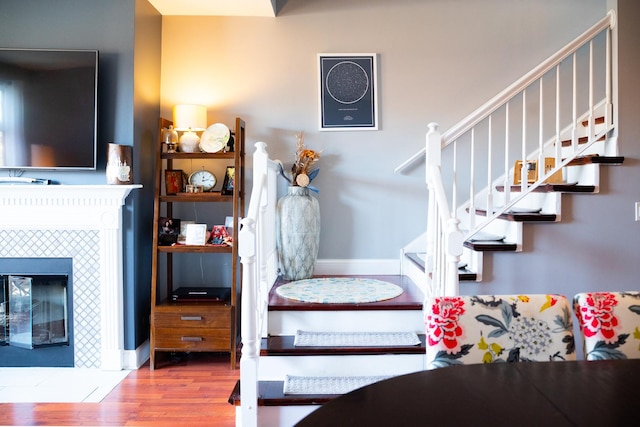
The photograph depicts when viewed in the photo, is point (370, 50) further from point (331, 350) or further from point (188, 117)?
point (331, 350)

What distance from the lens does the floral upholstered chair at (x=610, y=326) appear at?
4.58 ft

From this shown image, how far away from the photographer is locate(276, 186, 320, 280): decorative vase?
3.45m

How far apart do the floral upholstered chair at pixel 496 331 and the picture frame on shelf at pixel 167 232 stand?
2.41 m

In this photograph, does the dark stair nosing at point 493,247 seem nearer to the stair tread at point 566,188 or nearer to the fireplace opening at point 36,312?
the stair tread at point 566,188

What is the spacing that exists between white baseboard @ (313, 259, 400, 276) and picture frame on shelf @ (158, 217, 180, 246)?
3.78 ft

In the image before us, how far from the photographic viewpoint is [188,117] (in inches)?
138

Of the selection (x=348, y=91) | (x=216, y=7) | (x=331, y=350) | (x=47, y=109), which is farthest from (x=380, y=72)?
(x=47, y=109)

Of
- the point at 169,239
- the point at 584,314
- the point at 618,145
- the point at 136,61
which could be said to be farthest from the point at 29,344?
the point at 618,145

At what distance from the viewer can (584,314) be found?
4.70ft

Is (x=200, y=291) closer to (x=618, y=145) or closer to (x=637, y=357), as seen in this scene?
(x=637, y=357)

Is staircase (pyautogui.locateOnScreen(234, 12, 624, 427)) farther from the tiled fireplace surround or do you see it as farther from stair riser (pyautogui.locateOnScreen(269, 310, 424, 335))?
the tiled fireplace surround

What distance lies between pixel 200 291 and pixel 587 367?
A: 8.98 ft

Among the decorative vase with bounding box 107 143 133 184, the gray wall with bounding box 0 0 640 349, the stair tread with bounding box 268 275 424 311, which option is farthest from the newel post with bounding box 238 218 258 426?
the gray wall with bounding box 0 0 640 349

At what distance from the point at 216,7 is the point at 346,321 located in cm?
255
